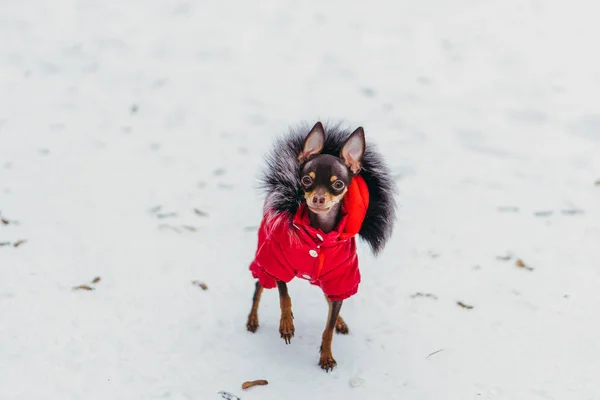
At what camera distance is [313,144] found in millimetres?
3383

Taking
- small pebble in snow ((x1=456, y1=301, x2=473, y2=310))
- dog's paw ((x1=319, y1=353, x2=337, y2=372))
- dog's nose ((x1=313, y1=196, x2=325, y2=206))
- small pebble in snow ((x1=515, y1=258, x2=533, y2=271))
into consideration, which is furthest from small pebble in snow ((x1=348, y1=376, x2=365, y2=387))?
small pebble in snow ((x1=515, y1=258, x2=533, y2=271))

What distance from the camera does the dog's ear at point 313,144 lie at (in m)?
3.32

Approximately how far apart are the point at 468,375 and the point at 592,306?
1.22 m

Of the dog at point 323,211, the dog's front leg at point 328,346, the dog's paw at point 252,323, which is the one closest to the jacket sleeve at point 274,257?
the dog at point 323,211

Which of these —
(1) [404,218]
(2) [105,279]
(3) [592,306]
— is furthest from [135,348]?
(3) [592,306]

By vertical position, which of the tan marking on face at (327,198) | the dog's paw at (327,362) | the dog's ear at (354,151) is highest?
the dog's ear at (354,151)

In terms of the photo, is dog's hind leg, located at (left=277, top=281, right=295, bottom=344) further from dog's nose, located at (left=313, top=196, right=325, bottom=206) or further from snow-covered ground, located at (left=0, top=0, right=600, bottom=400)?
dog's nose, located at (left=313, top=196, right=325, bottom=206)

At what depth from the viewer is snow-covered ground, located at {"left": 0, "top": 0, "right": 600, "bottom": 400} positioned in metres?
3.65

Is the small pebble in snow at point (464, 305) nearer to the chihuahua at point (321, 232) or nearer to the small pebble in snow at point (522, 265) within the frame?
the small pebble in snow at point (522, 265)

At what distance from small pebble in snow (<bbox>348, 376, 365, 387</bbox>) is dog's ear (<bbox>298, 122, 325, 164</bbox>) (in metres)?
1.37

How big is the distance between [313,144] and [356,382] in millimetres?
1466

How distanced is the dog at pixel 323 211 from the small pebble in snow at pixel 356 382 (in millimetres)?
407

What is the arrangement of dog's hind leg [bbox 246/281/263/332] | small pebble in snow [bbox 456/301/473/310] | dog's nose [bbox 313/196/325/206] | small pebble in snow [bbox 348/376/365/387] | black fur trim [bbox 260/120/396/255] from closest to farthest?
1. dog's nose [bbox 313/196/325/206]
2. black fur trim [bbox 260/120/396/255]
3. small pebble in snow [bbox 348/376/365/387]
4. dog's hind leg [bbox 246/281/263/332]
5. small pebble in snow [bbox 456/301/473/310]

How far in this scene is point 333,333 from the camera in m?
3.96
